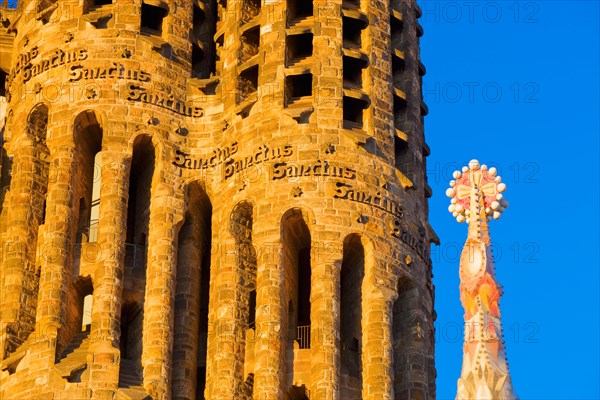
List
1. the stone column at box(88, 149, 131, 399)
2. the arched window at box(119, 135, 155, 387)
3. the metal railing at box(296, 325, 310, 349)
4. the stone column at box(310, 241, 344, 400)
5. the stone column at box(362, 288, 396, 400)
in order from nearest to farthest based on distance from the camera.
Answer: the stone column at box(310, 241, 344, 400) < the stone column at box(362, 288, 396, 400) < the stone column at box(88, 149, 131, 399) < the metal railing at box(296, 325, 310, 349) < the arched window at box(119, 135, 155, 387)

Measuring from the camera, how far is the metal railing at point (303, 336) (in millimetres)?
63406

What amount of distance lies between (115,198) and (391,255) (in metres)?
7.35

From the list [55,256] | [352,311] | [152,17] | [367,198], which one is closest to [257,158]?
[367,198]

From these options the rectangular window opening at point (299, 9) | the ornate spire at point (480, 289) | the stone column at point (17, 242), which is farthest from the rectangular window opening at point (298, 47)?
the ornate spire at point (480, 289)

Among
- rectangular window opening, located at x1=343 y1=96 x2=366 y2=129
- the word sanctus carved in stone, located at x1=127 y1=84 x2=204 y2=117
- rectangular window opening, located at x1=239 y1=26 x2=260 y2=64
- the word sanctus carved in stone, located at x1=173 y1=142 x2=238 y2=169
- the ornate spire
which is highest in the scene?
rectangular window opening, located at x1=239 y1=26 x2=260 y2=64

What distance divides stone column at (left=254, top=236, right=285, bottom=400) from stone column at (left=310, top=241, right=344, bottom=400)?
0.81 meters

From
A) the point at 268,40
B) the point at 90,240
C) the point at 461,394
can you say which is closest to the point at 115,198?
the point at 90,240

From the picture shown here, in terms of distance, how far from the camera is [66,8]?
69312 millimetres

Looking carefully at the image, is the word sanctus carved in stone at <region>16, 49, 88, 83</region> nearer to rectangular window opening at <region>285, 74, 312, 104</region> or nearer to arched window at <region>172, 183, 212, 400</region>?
arched window at <region>172, 183, 212, 400</region>

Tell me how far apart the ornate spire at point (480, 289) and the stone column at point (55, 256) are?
16443 millimetres

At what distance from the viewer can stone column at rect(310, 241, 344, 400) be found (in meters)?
61.6

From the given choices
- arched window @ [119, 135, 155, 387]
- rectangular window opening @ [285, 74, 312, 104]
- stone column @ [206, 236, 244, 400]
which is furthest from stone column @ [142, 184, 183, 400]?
rectangular window opening @ [285, 74, 312, 104]

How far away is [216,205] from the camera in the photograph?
218 ft

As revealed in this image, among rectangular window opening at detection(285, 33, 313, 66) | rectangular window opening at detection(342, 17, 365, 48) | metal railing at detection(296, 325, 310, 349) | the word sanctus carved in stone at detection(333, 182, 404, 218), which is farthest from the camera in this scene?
rectangular window opening at detection(342, 17, 365, 48)
